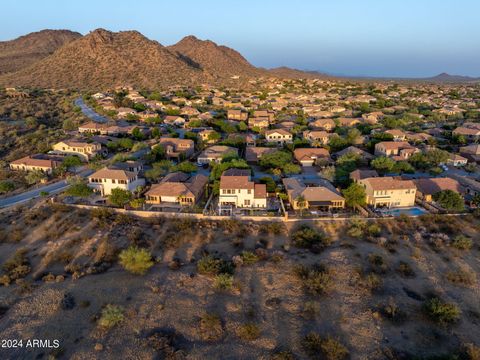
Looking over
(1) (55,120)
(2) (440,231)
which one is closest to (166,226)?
(2) (440,231)

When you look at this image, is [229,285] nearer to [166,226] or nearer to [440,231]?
[166,226]

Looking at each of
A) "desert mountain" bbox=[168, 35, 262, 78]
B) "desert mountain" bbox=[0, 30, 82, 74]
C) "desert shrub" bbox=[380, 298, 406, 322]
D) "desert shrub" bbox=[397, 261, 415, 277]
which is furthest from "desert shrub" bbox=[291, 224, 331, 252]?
"desert mountain" bbox=[0, 30, 82, 74]

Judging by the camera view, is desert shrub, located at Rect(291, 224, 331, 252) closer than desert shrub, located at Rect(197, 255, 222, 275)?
No

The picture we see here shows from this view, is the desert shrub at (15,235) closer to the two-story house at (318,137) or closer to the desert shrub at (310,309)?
the desert shrub at (310,309)

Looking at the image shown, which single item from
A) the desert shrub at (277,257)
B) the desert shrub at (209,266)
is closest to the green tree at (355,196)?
the desert shrub at (277,257)

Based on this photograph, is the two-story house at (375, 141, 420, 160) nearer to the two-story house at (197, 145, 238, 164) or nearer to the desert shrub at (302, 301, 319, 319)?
the two-story house at (197, 145, 238, 164)

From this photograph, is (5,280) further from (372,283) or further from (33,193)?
(372,283)
